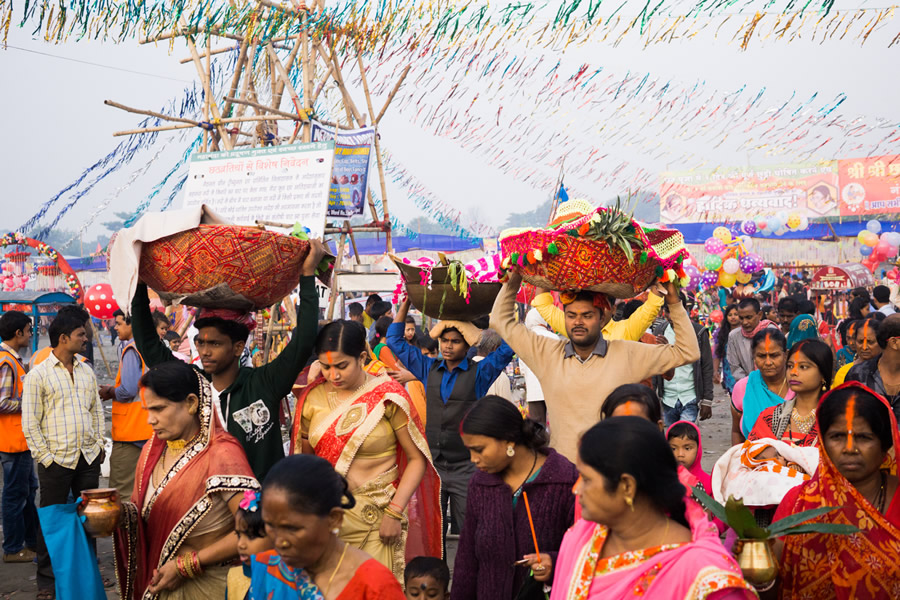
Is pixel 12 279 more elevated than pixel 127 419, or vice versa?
pixel 127 419

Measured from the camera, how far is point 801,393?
434 cm

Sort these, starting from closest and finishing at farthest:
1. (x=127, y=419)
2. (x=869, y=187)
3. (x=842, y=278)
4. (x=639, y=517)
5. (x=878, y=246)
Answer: (x=639, y=517), (x=127, y=419), (x=878, y=246), (x=842, y=278), (x=869, y=187)

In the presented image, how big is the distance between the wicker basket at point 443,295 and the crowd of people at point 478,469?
0.69ft

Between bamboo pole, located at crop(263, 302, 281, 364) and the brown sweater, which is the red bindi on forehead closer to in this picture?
the brown sweater

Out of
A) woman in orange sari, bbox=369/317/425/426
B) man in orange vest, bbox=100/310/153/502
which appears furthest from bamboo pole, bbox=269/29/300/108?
man in orange vest, bbox=100/310/153/502

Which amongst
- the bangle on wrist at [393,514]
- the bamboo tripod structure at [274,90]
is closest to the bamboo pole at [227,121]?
the bamboo tripod structure at [274,90]

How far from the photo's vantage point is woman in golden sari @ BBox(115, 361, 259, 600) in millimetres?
3180

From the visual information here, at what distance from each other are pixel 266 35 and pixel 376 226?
9.20 ft

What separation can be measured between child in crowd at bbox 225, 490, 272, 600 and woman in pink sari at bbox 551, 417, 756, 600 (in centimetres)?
114

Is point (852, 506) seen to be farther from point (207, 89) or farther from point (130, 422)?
point (207, 89)

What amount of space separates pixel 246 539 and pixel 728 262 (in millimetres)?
17472

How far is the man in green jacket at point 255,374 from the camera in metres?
3.94

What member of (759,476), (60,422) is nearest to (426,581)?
(759,476)

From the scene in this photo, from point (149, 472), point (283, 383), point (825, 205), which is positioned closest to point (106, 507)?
point (149, 472)
